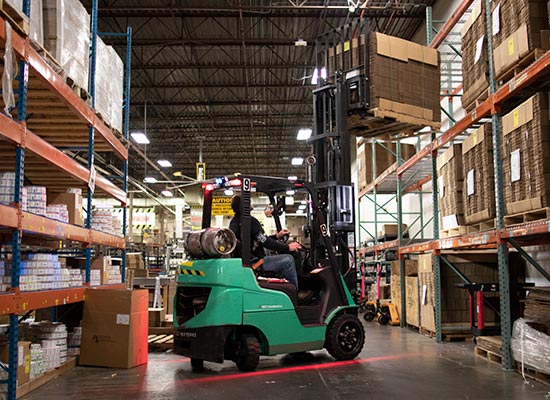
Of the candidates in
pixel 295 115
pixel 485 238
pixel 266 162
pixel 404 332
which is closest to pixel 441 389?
pixel 485 238

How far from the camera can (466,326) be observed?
9883 mm

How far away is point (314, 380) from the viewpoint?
6.54m

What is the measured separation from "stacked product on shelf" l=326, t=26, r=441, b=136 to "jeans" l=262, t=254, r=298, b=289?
9.06 feet

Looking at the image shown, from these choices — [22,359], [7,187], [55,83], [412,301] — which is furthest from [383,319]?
[7,187]

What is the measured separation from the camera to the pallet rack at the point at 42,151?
16.9 feet

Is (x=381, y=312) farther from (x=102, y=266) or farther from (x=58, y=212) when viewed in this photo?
(x=58, y=212)

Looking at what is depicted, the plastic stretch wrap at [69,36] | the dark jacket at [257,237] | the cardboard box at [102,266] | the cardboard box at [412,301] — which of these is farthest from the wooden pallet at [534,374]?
the plastic stretch wrap at [69,36]

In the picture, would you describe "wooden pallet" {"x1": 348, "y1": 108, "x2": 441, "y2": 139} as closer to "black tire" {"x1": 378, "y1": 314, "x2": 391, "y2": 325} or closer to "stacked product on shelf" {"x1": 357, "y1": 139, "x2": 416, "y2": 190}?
"black tire" {"x1": 378, "y1": 314, "x2": 391, "y2": 325}

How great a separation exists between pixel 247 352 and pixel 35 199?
320 cm

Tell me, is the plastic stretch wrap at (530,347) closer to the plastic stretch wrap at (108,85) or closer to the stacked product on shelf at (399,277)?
the stacked product on shelf at (399,277)

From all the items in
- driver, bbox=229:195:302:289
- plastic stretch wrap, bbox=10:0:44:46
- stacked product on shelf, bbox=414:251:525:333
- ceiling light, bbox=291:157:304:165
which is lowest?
stacked product on shelf, bbox=414:251:525:333

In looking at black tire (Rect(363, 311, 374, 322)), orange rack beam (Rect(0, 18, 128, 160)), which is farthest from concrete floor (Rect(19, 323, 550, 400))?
black tire (Rect(363, 311, 374, 322))

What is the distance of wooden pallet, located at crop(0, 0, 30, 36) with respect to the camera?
15.6 ft

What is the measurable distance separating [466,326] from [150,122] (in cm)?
1792
